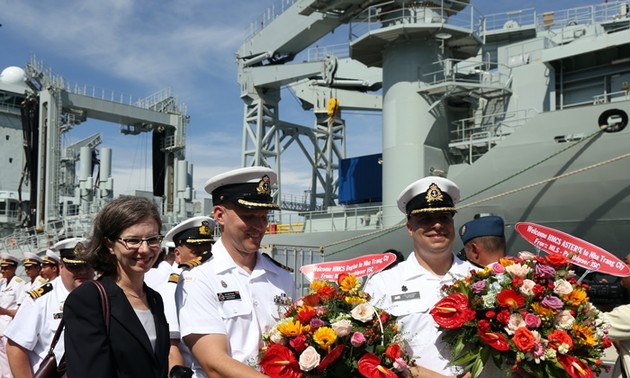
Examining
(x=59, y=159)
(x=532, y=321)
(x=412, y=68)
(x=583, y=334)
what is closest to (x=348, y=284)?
(x=532, y=321)

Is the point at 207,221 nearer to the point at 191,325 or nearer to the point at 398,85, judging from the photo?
the point at 191,325

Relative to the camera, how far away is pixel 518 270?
2.54m

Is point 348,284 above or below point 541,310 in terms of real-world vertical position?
above

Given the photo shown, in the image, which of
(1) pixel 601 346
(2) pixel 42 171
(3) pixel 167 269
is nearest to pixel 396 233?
(3) pixel 167 269

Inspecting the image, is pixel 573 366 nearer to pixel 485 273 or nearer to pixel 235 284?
pixel 485 273

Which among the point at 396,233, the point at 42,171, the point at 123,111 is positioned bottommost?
the point at 396,233

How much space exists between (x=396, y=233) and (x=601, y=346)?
10.2 metres

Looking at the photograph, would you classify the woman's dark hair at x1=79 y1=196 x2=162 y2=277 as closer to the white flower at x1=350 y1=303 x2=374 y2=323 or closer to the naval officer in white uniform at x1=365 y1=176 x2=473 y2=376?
the white flower at x1=350 y1=303 x2=374 y2=323

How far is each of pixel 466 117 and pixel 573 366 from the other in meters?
13.1

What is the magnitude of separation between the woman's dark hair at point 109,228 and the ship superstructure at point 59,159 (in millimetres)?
23034

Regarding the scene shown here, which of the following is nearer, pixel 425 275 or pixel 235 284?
pixel 235 284

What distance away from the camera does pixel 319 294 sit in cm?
242

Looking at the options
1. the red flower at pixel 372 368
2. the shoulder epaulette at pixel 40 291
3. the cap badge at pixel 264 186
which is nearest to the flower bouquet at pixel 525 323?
the red flower at pixel 372 368

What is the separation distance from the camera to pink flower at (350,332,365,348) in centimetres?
217
